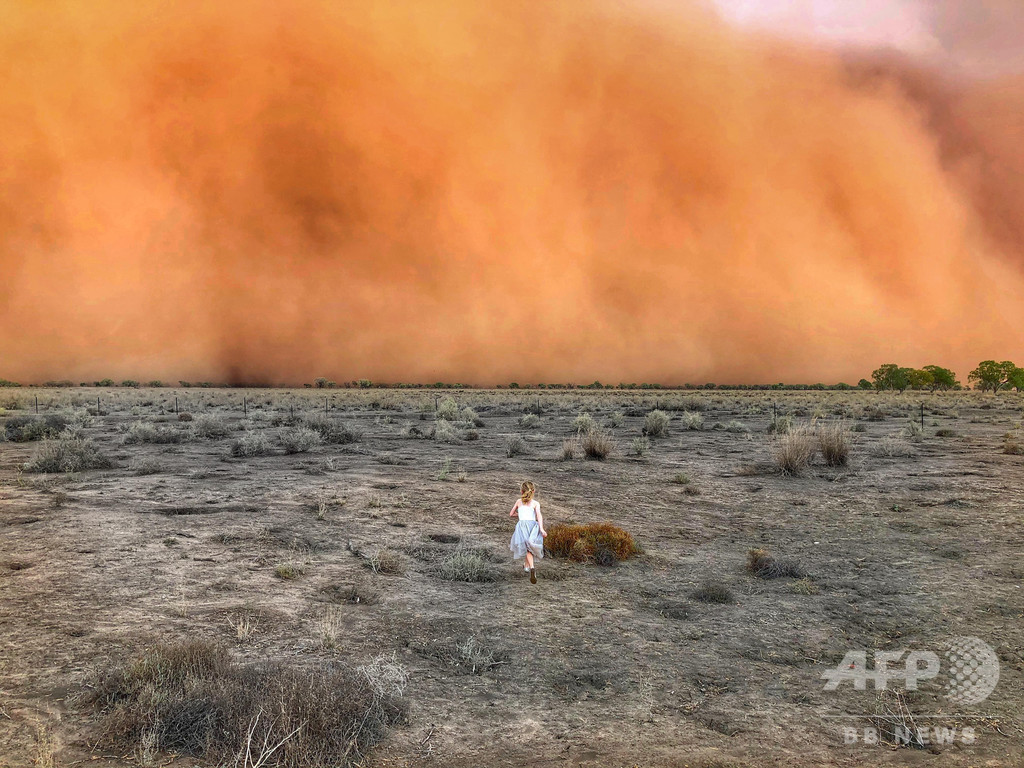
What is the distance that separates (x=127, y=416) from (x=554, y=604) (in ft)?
138

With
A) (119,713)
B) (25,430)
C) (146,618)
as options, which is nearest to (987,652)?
(119,713)

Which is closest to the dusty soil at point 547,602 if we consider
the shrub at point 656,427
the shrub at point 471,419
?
the shrub at point 656,427

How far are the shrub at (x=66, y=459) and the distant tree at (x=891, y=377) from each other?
437 feet

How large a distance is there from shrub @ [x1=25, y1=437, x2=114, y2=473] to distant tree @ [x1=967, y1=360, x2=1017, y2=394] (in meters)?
134

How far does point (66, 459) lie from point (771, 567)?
745 inches

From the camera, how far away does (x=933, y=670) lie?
21.0ft

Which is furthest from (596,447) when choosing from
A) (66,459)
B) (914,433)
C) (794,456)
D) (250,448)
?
(914,433)

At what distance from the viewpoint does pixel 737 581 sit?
9.43m

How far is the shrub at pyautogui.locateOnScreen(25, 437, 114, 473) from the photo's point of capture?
58.9 ft

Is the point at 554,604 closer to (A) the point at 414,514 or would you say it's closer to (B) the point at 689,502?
(A) the point at 414,514

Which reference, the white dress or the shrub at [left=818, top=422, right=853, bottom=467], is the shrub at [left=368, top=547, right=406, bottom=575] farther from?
the shrub at [left=818, top=422, right=853, bottom=467]

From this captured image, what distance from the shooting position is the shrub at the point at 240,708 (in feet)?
15.1

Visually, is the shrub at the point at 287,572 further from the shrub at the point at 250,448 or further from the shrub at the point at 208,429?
the shrub at the point at 208,429

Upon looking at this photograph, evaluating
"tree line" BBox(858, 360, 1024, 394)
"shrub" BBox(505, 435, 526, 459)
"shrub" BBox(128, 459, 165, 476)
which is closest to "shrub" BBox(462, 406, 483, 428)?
"shrub" BBox(505, 435, 526, 459)
